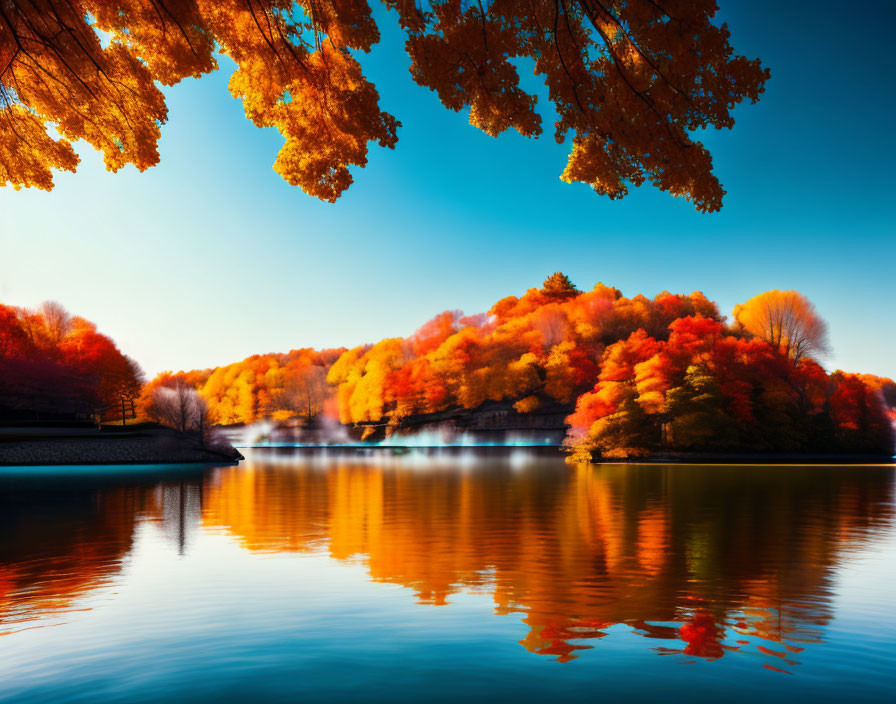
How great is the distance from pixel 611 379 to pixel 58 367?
128 ft

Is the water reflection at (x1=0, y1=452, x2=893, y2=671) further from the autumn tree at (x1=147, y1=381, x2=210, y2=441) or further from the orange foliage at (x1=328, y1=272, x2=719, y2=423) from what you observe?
the orange foliage at (x1=328, y1=272, x2=719, y2=423)

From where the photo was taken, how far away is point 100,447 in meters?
35.8

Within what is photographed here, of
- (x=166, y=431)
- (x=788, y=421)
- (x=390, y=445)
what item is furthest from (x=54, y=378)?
(x=788, y=421)

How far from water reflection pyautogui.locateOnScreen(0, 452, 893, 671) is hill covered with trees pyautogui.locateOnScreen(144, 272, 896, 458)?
19.3 m

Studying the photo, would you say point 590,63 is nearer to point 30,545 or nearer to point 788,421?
point 30,545

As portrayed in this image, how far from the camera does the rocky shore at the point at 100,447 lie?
34.7 m

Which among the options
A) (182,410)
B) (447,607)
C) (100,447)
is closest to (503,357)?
(182,410)

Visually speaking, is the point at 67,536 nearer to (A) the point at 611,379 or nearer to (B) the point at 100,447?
(B) the point at 100,447

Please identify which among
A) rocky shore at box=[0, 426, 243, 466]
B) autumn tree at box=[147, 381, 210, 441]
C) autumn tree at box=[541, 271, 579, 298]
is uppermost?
autumn tree at box=[541, 271, 579, 298]

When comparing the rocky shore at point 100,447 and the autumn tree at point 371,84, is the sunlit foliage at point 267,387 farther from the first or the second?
the autumn tree at point 371,84

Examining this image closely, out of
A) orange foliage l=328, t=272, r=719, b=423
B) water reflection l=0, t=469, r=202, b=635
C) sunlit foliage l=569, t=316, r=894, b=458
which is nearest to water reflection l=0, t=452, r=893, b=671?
water reflection l=0, t=469, r=202, b=635

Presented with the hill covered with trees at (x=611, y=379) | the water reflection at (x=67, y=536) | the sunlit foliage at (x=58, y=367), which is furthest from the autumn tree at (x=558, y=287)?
the water reflection at (x=67, y=536)

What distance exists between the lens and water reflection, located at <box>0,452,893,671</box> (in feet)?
18.3

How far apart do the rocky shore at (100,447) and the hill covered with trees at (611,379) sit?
24261mm
